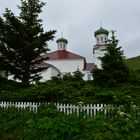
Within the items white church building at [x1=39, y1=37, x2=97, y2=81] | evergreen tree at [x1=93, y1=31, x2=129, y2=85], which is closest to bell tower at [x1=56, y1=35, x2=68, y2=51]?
white church building at [x1=39, y1=37, x2=97, y2=81]

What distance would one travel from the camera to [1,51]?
2203 centimetres

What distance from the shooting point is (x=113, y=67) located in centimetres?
2028

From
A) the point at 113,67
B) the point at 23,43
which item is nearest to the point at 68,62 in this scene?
the point at 23,43

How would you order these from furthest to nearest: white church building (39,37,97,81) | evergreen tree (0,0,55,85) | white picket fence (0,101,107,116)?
white church building (39,37,97,81), evergreen tree (0,0,55,85), white picket fence (0,101,107,116)

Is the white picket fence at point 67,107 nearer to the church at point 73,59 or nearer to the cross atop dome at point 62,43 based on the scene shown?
the church at point 73,59

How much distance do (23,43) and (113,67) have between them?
5.93 meters

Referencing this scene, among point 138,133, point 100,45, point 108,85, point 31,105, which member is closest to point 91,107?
point 31,105

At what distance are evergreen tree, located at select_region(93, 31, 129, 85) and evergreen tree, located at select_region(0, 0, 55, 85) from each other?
456cm

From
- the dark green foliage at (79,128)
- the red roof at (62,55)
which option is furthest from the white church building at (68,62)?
the dark green foliage at (79,128)

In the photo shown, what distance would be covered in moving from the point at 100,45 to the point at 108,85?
48164 millimetres

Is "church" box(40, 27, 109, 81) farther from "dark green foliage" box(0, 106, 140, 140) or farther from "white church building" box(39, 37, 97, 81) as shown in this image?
"dark green foliage" box(0, 106, 140, 140)

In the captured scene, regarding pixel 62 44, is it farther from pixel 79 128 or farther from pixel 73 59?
pixel 79 128

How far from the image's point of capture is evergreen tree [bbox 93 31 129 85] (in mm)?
19875

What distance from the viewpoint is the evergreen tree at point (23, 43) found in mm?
21922
